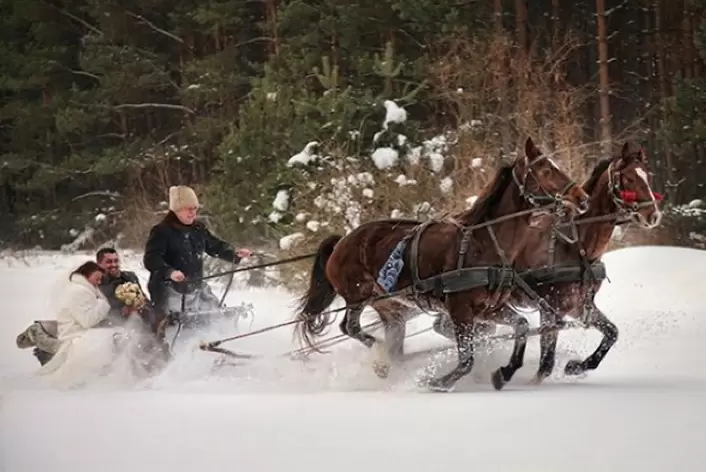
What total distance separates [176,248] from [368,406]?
41.4 inches

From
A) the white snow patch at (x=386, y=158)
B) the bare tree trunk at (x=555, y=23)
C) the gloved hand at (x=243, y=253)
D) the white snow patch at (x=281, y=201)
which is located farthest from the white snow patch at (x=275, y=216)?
the bare tree trunk at (x=555, y=23)

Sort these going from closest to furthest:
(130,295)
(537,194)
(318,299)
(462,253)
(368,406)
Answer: (368,406) < (537,194) < (462,253) < (130,295) < (318,299)

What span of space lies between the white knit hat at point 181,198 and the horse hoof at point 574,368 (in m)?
1.63

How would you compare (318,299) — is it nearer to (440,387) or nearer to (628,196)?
(440,387)

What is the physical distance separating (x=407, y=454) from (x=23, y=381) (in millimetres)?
1591

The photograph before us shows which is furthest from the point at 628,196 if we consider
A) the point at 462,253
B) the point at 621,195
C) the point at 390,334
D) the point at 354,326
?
the point at 354,326

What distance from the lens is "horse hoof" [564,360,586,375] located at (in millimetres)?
4168

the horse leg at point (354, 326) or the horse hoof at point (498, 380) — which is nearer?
the horse hoof at point (498, 380)

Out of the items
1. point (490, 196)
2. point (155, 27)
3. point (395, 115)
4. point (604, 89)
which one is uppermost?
point (155, 27)

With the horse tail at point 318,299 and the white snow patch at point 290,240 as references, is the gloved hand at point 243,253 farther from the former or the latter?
the horse tail at point 318,299

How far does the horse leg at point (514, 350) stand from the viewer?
164 inches

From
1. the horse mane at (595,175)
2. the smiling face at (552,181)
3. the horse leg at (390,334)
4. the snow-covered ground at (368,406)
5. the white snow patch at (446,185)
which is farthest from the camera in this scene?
the horse leg at (390,334)

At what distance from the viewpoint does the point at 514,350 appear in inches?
166

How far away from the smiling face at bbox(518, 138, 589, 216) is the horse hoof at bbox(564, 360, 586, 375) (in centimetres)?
64
